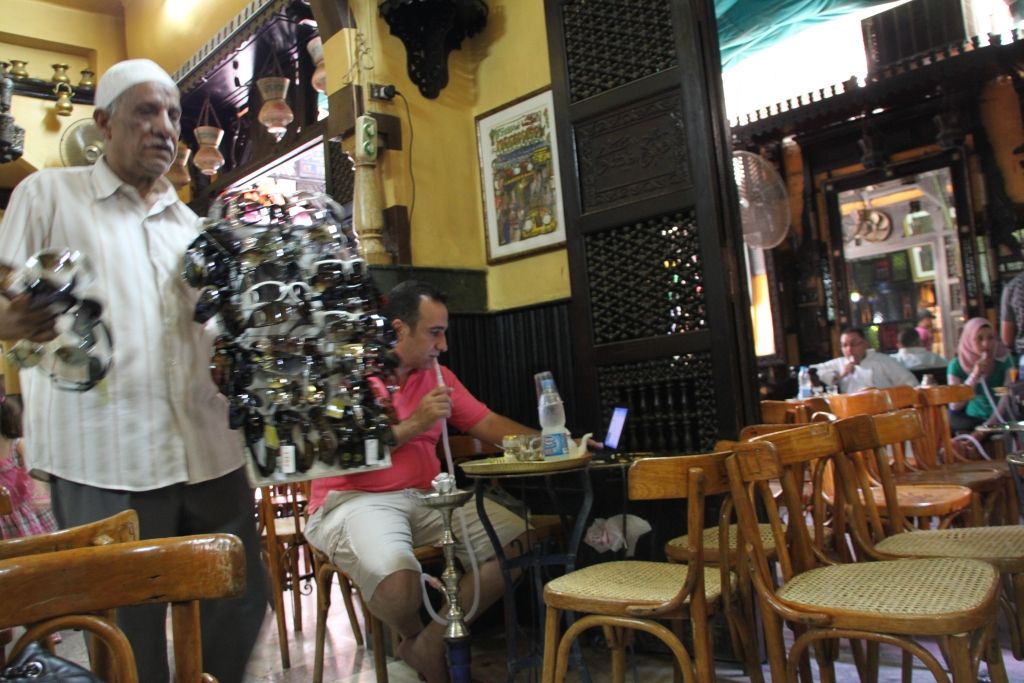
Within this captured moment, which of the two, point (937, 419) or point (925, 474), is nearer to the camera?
point (925, 474)

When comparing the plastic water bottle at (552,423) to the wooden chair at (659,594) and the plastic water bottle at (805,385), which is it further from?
the plastic water bottle at (805,385)

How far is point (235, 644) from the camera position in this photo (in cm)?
160

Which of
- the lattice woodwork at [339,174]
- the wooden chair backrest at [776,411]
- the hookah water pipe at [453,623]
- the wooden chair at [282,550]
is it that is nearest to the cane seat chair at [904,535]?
the wooden chair backrest at [776,411]

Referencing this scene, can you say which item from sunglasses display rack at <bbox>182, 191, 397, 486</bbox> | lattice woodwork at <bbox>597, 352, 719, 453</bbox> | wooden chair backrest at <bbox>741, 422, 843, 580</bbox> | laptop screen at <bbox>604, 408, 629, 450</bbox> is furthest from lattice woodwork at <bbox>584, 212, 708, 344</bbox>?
sunglasses display rack at <bbox>182, 191, 397, 486</bbox>

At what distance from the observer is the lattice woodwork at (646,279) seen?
10.5 ft

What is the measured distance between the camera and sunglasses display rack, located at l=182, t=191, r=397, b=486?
1.56 m

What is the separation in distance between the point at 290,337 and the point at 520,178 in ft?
8.18

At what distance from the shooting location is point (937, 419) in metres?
4.21

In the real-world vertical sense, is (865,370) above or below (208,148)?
below

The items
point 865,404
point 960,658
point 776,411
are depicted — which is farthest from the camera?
point 865,404

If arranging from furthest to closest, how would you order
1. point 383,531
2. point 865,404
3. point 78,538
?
1. point 865,404
2. point 383,531
3. point 78,538

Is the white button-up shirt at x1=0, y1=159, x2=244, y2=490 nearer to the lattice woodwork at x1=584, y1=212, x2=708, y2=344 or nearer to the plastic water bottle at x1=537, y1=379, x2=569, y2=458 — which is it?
the plastic water bottle at x1=537, y1=379, x2=569, y2=458

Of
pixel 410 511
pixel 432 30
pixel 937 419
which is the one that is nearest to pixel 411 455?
pixel 410 511

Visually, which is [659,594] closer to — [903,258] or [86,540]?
[86,540]
